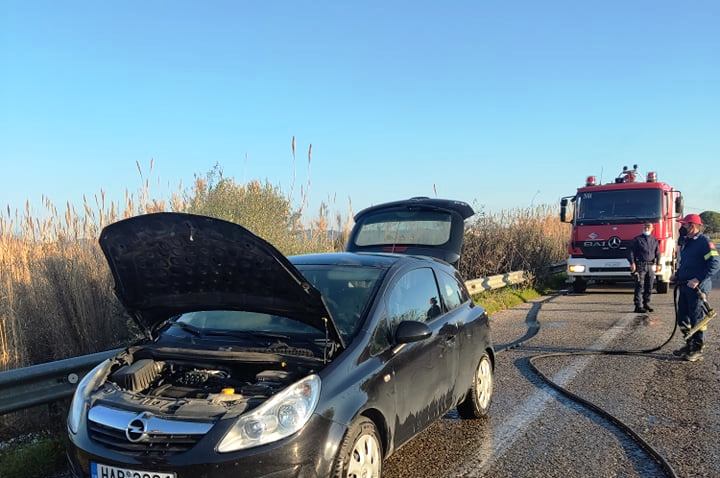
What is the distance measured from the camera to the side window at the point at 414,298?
440cm

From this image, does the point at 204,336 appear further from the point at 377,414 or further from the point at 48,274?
the point at 48,274

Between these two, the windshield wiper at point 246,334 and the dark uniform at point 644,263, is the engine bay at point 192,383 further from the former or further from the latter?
the dark uniform at point 644,263

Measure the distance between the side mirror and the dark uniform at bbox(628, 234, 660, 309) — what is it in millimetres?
9792

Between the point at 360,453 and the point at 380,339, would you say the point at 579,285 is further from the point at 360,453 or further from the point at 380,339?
the point at 360,453

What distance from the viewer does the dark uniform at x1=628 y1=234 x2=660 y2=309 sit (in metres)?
12.4

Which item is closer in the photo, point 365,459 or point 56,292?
point 365,459

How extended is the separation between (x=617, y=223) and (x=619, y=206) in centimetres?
57

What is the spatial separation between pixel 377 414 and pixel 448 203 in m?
6.30

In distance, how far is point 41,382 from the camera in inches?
176

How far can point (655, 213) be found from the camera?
48.6 feet

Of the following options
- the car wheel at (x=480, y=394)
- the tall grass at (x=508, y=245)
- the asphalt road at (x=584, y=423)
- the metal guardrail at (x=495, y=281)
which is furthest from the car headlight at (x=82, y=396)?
the tall grass at (x=508, y=245)

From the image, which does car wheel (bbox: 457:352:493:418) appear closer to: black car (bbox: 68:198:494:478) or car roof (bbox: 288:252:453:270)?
black car (bbox: 68:198:494:478)

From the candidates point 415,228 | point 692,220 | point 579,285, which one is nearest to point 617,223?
point 579,285

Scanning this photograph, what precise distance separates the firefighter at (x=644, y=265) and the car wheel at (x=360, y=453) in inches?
407
